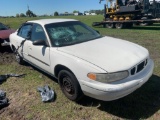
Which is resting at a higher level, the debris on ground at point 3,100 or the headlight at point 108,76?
the headlight at point 108,76

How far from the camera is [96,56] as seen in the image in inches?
143

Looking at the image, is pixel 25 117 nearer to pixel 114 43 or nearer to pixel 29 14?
pixel 114 43

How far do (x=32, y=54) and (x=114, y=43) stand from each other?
2.19 meters

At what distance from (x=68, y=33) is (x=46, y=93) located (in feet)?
4.94

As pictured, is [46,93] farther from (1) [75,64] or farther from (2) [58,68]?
(1) [75,64]

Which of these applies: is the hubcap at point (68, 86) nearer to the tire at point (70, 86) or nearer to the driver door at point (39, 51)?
the tire at point (70, 86)

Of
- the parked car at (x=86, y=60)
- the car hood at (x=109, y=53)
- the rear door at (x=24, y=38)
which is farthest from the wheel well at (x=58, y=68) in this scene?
the rear door at (x=24, y=38)

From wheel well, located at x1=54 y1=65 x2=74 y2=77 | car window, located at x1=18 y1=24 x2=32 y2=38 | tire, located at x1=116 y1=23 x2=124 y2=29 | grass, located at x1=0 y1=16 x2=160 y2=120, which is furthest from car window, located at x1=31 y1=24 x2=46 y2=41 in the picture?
tire, located at x1=116 y1=23 x2=124 y2=29

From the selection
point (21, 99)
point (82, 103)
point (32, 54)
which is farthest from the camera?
point (32, 54)

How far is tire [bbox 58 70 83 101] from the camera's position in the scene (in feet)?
12.2

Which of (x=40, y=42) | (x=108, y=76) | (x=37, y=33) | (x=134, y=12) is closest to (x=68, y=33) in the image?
(x=40, y=42)

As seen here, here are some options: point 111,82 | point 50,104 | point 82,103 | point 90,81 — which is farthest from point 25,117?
point 111,82

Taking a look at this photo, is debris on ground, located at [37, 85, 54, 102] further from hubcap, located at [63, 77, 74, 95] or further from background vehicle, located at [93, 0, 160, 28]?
background vehicle, located at [93, 0, 160, 28]

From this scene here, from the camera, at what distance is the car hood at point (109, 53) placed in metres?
3.40
